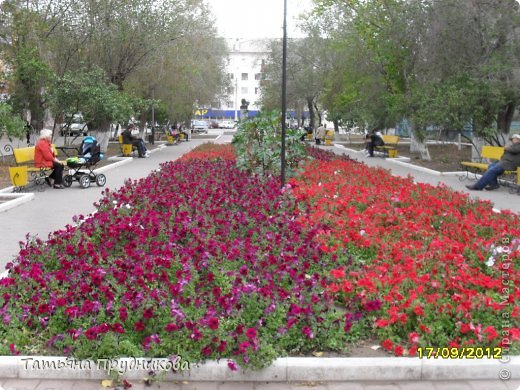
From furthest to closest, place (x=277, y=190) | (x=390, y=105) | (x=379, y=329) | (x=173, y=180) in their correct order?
(x=390, y=105)
(x=173, y=180)
(x=277, y=190)
(x=379, y=329)

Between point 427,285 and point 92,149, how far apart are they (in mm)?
11093

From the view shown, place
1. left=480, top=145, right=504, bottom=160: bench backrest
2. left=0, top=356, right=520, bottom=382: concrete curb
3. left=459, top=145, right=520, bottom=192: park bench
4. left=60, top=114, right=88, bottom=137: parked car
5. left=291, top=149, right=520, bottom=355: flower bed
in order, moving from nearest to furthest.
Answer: left=0, top=356, right=520, bottom=382: concrete curb, left=291, top=149, right=520, bottom=355: flower bed, left=459, top=145, right=520, bottom=192: park bench, left=480, top=145, right=504, bottom=160: bench backrest, left=60, top=114, right=88, bottom=137: parked car

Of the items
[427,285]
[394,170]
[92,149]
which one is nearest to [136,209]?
[427,285]

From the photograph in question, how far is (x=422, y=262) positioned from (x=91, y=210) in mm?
6533

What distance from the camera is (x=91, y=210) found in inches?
425

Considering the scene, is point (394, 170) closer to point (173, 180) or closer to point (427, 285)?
point (173, 180)

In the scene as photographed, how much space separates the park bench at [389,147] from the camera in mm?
24594

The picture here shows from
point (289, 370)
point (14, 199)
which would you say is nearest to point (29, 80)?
point (14, 199)

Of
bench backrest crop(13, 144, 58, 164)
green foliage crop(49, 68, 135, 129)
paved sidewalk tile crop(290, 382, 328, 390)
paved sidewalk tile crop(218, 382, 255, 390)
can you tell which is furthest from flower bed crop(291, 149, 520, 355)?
green foliage crop(49, 68, 135, 129)

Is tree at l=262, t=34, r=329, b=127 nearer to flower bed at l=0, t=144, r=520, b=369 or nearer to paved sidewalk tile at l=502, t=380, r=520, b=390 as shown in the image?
flower bed at l=0, t=144, r=520, b=369

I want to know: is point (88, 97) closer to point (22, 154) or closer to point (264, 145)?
point (22, 154)

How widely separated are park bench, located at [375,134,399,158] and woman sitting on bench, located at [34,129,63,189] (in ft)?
46.9

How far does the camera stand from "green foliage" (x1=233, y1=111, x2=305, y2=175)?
1288 centimetres

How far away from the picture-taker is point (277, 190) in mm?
10102
